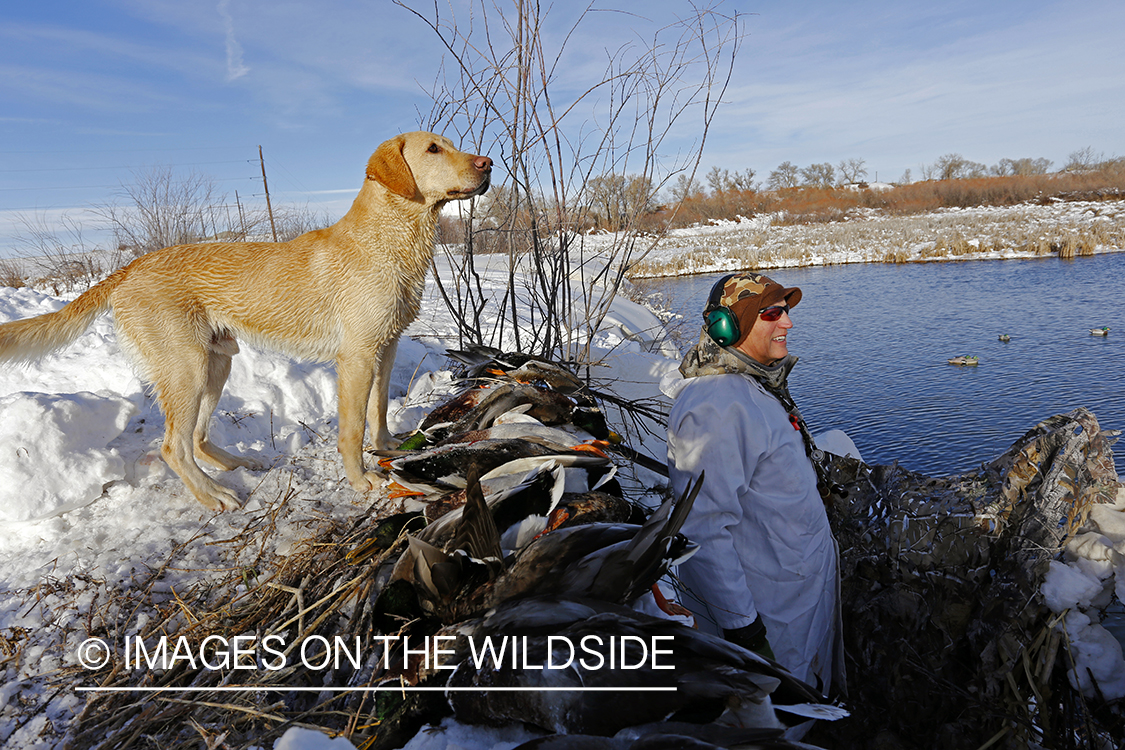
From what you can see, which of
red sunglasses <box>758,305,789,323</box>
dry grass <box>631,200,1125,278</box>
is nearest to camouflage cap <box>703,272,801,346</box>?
red sunglasses <box>758,305,789,323</box>

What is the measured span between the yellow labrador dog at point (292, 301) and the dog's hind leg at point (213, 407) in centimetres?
1

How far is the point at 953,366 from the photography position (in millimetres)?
7328

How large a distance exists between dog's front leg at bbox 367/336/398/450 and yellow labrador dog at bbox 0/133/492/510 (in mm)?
27

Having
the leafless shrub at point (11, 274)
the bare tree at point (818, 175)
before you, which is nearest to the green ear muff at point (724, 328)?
the leafless shrub at point (11, 274)

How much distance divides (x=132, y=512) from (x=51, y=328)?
45.3 inches

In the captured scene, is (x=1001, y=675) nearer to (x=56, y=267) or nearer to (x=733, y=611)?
(x=733, y=611)

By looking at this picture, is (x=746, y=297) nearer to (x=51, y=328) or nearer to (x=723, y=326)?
(x=723, y=326)

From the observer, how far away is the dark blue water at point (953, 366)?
5531mm

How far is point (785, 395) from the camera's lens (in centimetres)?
255

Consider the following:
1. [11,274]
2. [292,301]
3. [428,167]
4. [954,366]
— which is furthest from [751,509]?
[11,274]

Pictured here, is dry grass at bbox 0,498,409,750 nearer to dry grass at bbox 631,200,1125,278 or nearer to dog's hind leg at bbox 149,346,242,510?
dog's hind leg at bbox 149,346,242,510

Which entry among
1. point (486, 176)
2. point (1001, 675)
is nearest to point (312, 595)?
point (486, 176)

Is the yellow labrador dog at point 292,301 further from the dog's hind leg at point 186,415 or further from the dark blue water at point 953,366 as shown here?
the dark blue water at point 953,366

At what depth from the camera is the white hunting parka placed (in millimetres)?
2199
